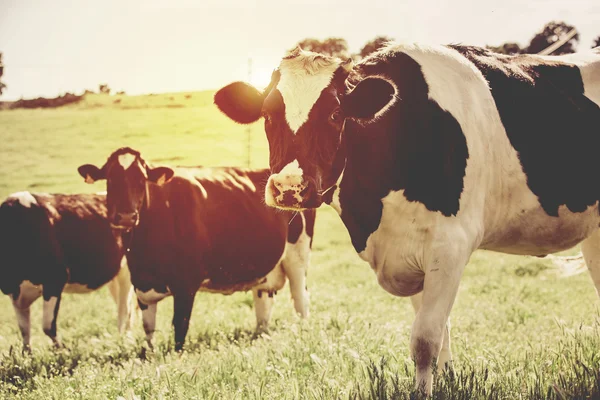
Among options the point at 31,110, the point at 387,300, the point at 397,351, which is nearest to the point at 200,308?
the point at 387,300

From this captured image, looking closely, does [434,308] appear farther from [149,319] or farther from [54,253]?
[54,253]

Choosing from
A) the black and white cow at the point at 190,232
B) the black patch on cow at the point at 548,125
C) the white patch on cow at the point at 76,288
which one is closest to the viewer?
the black patch on cow at the point at 548,125

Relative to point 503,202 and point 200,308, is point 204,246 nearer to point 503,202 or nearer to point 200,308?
point 200,308

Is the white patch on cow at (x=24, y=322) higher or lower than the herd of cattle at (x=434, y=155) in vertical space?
lower

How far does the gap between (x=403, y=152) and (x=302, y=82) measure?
75 centimetres

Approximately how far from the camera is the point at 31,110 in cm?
4212

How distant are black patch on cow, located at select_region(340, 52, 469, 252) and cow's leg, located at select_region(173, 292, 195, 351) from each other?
356 centimetres

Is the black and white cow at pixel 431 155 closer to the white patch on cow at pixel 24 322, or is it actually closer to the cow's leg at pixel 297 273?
the cow's leg at pixel 297 273

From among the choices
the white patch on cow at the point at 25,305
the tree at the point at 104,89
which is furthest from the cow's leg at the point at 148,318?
the tree at the point at 104,89

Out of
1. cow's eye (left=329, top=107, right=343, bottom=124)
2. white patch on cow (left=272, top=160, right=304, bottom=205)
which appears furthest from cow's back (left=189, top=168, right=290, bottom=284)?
white patch on cow (left=272, top=160, right=304, bottom=205)

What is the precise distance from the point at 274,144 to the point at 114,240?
7591 millimetres

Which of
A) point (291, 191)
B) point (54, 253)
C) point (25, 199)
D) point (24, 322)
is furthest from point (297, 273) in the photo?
point (291, 191)

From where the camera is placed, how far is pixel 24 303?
9.42 meters

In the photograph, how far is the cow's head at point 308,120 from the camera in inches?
141
